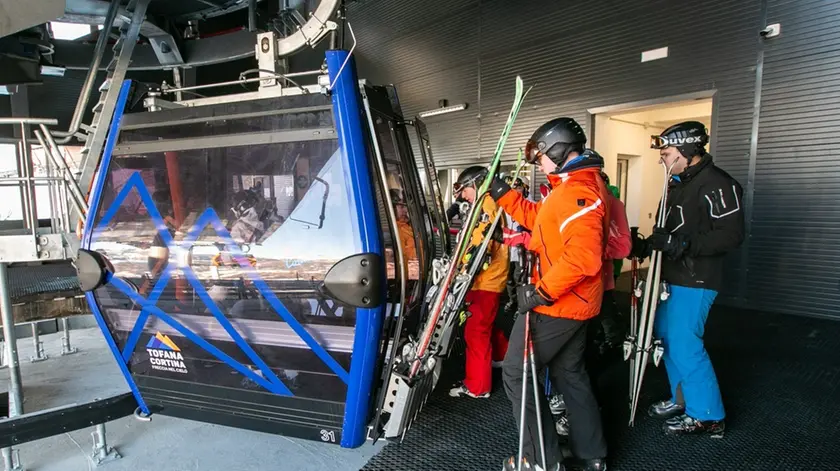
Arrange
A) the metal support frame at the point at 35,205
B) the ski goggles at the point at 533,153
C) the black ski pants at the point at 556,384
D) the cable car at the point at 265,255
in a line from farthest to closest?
the metal support frame at the point at 35,205
the ski goggles at the point at 533,153
the black ski pants at the point at 556,384
the cable car at the point at 265,255

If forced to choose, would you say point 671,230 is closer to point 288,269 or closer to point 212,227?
point 288,269

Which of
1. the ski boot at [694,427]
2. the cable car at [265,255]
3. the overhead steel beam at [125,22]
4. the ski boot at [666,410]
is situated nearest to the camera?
the cable car at [265,255]

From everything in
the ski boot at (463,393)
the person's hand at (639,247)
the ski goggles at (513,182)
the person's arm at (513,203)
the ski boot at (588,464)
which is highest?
the ski goggles at (513,182)

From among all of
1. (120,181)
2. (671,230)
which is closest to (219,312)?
(120,181)

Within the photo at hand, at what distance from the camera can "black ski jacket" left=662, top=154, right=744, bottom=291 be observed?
2705 millimetres

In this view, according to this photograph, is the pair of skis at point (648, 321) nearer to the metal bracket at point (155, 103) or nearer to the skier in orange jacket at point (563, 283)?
the skier in orange jacket at point (563, 283)

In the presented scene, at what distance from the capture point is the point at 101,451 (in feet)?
9.23

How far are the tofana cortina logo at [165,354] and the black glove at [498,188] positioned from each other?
1.93 meters

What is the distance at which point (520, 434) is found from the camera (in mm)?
2291

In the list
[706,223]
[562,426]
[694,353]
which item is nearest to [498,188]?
[706,223]

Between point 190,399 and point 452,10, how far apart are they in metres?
7.68

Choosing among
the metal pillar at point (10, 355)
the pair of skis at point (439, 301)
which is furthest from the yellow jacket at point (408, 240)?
the metal pillar at point (10, 355)

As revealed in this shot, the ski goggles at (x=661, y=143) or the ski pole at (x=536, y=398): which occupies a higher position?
the ski goggles at (x=661, y=143)

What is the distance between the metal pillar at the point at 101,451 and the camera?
2.78 meters
